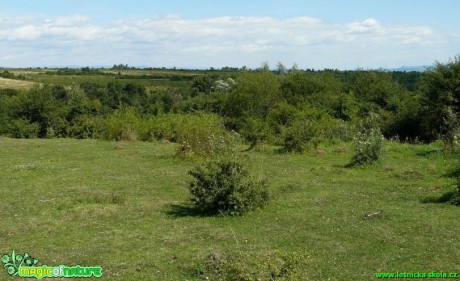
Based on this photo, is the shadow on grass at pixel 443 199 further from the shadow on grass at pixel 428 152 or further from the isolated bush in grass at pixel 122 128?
the isolated bush in grass at pixel 122 128

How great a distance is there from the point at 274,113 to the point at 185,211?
1298 inches

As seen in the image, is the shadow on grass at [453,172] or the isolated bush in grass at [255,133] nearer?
the shadow on grass at [453,172]

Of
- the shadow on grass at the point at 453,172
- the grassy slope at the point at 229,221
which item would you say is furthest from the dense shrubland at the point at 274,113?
the grassy slope at the point at 229,221

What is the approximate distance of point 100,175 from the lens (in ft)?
62.4

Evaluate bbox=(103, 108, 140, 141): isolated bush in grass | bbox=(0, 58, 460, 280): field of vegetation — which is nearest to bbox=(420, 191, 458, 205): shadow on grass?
bbox=(0, 58, 460, 280): field of vegetation

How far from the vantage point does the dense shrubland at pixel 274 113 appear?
26984mm

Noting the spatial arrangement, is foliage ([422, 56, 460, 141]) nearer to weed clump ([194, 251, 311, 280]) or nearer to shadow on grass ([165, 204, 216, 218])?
shadow on grass ([165, 204, 216, 218])

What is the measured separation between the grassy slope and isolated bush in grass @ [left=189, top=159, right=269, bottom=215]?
0.45 meters

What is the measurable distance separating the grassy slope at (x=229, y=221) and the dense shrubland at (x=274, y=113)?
5.62 metres

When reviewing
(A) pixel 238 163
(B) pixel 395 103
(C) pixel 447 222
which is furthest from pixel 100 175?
(B) pixel 395 103

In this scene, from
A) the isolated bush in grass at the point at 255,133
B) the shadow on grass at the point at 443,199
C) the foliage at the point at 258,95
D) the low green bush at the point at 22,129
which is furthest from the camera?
the foliage at the point at 258,95

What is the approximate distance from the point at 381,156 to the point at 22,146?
2228cm

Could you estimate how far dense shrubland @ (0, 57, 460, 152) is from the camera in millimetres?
26984

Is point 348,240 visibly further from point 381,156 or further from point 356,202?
point 381,156
